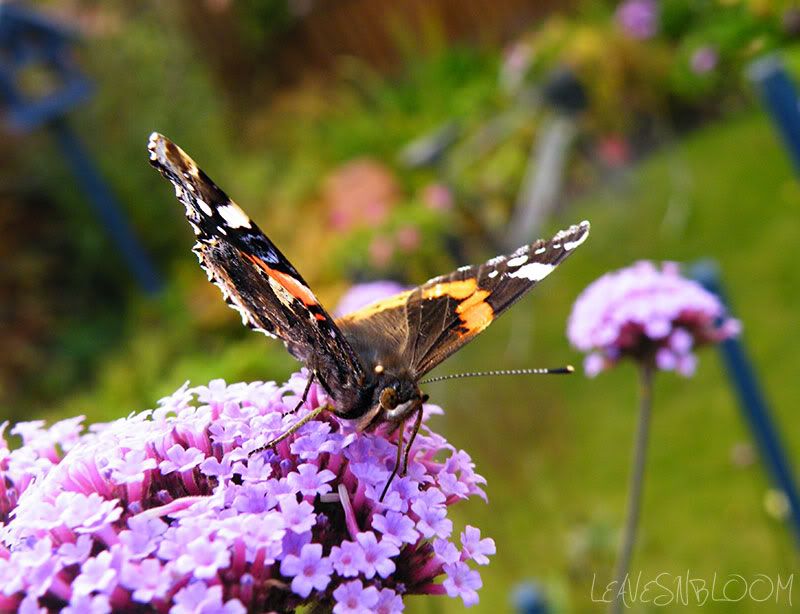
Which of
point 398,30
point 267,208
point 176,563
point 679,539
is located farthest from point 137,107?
point 176,563

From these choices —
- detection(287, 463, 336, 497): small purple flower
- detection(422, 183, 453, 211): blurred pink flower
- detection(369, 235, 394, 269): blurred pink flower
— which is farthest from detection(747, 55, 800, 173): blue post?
detection(422, 183, 453, 211): blurred pink flower

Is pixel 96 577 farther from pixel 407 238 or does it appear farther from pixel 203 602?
pixel 407 238

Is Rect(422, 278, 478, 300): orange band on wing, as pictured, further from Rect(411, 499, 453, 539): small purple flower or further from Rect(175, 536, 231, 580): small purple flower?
Rect(175, 536, 231, 580): small purple flower

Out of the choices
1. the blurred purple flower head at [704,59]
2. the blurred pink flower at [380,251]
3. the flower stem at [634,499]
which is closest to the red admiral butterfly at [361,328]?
the flower stem at [634,499]

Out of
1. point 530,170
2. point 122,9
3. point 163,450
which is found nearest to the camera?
point 163,450

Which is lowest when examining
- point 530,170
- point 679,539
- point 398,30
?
point 679,539

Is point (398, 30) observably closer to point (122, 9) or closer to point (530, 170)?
point (122, 9)
